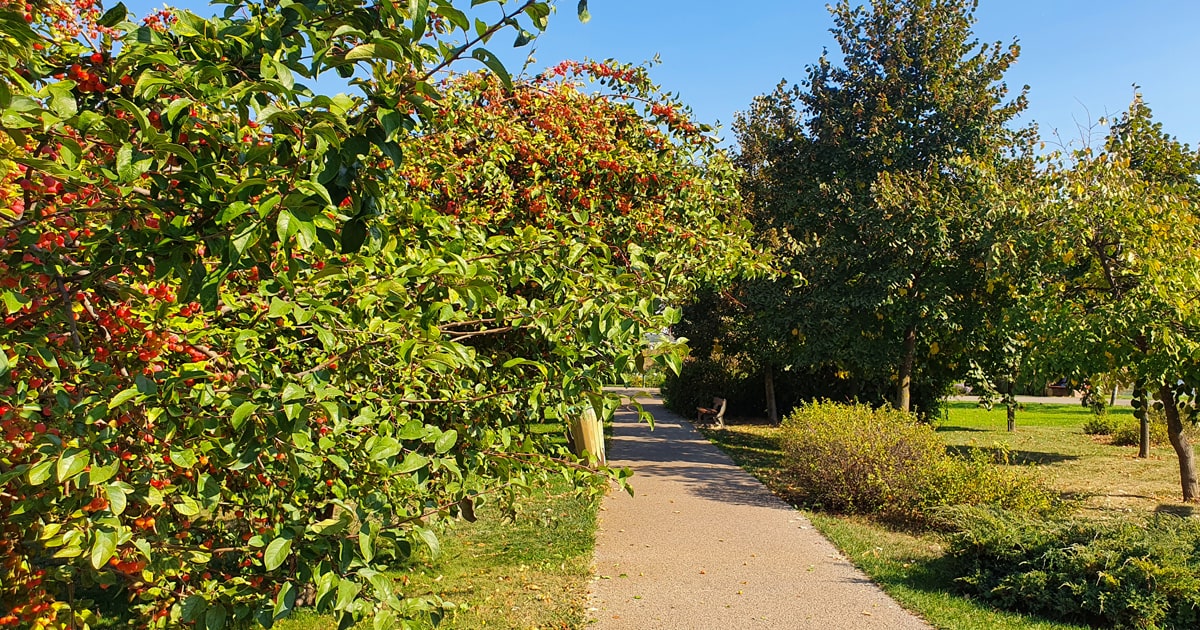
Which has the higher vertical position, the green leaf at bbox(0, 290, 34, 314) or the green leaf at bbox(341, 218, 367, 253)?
the green leaf at bbox(341, 218, 367, 253)

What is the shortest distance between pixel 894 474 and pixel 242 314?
788cm

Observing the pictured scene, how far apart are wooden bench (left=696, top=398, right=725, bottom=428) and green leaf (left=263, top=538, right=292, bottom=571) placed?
19.2 m

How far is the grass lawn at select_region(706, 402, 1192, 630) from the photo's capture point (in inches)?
230

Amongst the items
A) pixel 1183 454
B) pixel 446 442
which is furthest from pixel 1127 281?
pixel 446 442

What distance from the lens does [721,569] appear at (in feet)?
22.7

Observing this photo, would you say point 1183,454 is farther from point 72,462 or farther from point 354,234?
point 72,462

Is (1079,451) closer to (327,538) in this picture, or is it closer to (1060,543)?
(1060,543)

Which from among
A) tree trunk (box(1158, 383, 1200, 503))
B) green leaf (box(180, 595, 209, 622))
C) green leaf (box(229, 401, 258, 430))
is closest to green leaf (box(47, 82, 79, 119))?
green leaf (box(229, 401, 258, 430))

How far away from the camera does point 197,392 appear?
7.52ft

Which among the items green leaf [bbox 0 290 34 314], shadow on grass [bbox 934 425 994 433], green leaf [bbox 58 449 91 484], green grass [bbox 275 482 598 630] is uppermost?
green leaf [bbox 0 290 34 314]

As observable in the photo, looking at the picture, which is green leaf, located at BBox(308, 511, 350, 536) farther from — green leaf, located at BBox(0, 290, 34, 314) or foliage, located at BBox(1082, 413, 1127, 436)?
foliage, located at BBox(1082, 413, 1127, 436)

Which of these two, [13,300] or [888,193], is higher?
[888,193]

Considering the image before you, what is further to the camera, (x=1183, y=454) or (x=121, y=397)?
(x=1183, y=454)

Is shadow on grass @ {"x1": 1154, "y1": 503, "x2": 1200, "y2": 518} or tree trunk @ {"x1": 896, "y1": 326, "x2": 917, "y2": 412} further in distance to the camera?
tree trunk @ {"x1": 896, "y1": 326, "x2": 917, "y2": 412}
